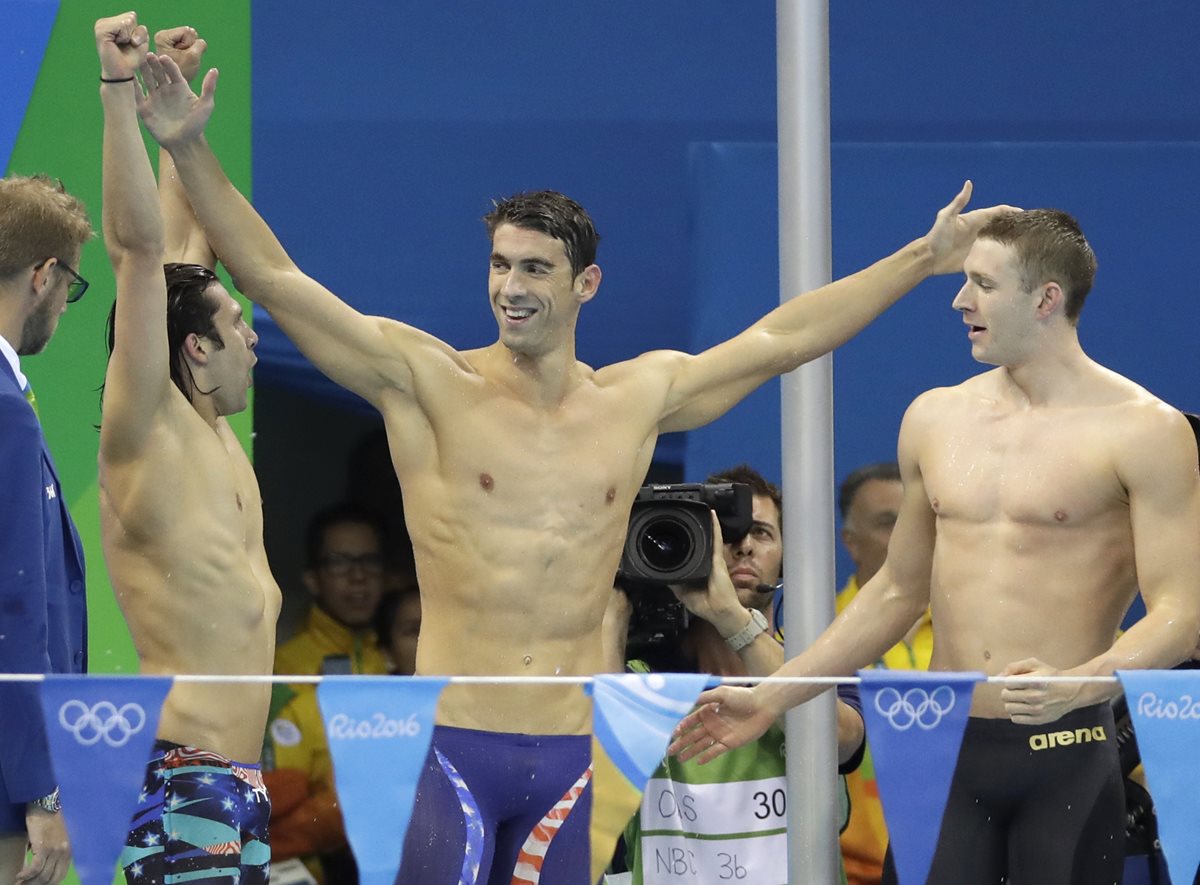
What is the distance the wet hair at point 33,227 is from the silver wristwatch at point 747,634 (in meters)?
1.99

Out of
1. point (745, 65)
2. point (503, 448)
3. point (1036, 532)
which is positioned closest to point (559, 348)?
point (503, 448)

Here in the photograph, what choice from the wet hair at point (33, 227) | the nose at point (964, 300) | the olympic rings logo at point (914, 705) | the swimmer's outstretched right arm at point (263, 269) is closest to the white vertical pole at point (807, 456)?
the nose at point (964, 300)

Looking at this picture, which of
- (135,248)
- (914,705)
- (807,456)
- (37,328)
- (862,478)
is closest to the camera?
(914,705)

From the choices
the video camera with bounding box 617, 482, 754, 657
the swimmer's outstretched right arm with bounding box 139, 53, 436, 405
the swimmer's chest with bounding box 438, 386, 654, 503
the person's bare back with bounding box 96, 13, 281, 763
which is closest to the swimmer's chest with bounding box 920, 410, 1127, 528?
the video camera with bounding box 617, 482, 754, 657

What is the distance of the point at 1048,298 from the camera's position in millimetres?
4555

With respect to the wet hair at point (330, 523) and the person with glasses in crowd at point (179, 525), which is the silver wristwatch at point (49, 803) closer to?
the person with glasses in crowd at point (179, 525)

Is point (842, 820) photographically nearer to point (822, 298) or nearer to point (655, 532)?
point (655, 532)

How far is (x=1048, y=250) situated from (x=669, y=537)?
119cm

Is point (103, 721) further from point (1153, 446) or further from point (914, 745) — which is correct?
point (1153, 446)

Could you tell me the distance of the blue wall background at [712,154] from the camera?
6152 mm

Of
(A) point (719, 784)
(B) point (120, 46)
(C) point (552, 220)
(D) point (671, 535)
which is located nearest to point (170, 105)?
(B) point (120, 46)

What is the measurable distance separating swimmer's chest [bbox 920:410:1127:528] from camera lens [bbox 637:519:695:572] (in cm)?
64

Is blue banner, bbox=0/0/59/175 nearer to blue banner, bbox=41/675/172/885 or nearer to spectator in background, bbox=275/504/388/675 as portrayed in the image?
spectator in background, bbox=275/504/388/675

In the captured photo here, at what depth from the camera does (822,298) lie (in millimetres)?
4645
